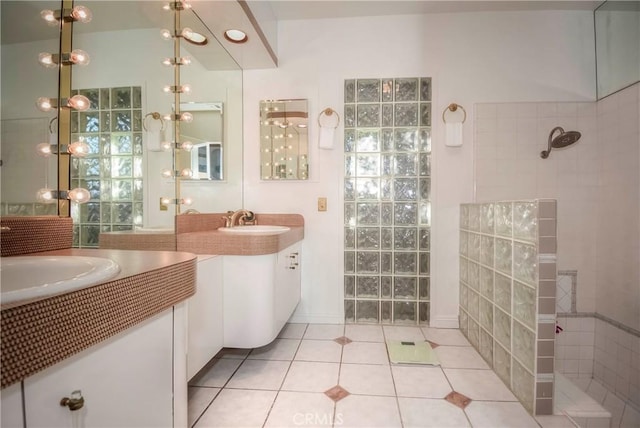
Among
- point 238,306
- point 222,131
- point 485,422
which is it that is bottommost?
point 485,422

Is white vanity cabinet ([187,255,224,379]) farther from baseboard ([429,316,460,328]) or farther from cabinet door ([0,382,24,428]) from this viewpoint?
baseboard ([429,316,460,328])

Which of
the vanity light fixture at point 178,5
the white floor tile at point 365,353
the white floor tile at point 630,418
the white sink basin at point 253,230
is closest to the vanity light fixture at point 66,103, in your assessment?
the vanity light fixture at point 178,5

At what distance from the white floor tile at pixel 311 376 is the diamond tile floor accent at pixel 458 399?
57cm

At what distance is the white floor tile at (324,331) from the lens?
2172 mm

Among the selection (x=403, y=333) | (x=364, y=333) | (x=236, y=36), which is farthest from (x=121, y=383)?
(x=236, y=36)

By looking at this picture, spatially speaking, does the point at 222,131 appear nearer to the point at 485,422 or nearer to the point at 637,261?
the point at 485,422

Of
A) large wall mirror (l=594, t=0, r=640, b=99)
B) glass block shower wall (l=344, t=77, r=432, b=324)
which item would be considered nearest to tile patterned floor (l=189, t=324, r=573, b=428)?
glass block shower wall (l=344, t=77, r=432, b=324)

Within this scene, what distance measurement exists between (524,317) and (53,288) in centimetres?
178

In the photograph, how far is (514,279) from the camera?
1549 mm

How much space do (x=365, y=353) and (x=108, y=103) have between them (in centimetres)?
195

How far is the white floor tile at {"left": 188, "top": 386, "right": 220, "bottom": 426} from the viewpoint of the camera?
1.34m

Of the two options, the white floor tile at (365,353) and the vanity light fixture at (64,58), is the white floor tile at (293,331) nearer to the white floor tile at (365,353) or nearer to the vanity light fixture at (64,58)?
the white floor tile at (365,353)

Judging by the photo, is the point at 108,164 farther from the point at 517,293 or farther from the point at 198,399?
the point at 517,293

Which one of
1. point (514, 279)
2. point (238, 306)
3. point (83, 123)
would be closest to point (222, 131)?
point (83, 123)
